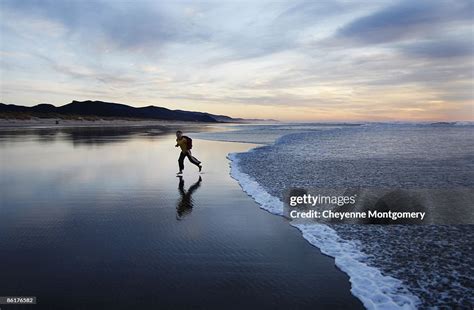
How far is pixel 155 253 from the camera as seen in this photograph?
17.2 feet

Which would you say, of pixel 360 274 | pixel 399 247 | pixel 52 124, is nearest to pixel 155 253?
pixel 360 274

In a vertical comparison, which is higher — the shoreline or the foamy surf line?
the shoreline

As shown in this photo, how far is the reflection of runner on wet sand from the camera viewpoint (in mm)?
7613

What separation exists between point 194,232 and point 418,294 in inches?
155

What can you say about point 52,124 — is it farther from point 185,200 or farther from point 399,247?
point 399,247

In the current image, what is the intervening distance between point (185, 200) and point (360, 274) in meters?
5.20

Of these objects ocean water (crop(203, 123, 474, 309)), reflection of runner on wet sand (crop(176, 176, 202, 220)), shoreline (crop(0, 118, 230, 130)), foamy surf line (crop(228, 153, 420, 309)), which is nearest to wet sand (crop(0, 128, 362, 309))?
reflection of runner on wet sand (crop(176, 176, 202, 220))

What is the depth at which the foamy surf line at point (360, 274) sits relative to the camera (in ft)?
13.5

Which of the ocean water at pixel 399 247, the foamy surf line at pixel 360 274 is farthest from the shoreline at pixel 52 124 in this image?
the foamy surf line at pixel 360 274

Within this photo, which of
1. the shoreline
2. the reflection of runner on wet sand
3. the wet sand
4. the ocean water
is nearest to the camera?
the wet sand

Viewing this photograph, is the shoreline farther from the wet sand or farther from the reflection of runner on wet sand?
the wet sand

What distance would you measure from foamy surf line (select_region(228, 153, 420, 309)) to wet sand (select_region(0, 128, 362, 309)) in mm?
171

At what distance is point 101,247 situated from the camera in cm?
544

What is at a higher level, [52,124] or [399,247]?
[52,124]
